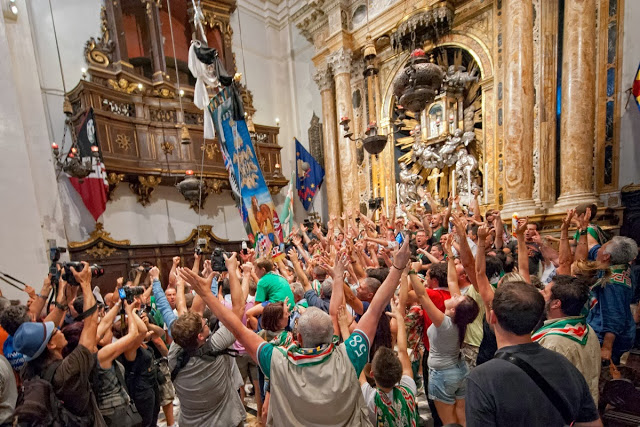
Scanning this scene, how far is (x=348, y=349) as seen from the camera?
1.49 m

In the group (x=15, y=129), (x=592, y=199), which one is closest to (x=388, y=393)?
(x=592, y=199)

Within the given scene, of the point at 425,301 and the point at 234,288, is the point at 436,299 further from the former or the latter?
the point at 234,288

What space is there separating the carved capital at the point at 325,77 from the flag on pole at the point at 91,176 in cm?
747

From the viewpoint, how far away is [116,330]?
8.70 ft

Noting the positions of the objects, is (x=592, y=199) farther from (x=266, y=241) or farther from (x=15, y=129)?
(x=15, y=129)

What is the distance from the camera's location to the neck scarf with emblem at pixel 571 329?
61.9 inches

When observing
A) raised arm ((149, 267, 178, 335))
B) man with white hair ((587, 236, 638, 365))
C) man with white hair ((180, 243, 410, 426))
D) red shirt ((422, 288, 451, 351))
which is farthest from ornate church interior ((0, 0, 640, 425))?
red shirt ((422, 288, 451, 351))

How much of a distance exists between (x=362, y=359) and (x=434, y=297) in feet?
4.71

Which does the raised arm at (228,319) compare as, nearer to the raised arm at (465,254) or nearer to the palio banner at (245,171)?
the raised arm at (465,254)

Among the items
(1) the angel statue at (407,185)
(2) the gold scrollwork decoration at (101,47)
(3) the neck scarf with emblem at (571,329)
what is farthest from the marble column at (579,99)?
(2) the gold scrollwork decoration at (101,47)

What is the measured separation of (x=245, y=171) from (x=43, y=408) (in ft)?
13.0

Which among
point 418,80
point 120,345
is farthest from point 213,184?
point 120,345

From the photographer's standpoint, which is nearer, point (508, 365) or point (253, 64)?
point (508, 365)

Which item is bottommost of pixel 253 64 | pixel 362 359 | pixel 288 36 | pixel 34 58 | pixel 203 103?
pixel 362 359
